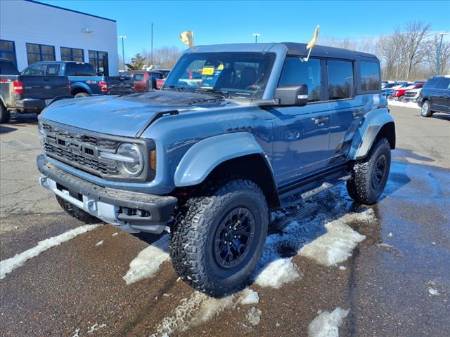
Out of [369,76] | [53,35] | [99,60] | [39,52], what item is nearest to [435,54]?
[99,60]

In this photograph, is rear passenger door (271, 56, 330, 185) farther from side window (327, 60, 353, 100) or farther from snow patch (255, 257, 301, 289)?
snow patch (255, 257, 301, 289)

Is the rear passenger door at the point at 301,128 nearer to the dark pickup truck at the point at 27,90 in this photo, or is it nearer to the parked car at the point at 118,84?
the dark pickup truck at the point at 27,90

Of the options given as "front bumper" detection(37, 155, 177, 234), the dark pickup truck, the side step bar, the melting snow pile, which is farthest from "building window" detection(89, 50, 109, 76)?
the melting snow pile

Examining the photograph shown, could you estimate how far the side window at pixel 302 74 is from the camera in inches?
146

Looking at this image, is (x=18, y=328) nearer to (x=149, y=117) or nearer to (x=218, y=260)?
(x=218, y=260)

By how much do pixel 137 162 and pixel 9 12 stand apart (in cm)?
2319

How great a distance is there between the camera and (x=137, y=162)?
2615 mm

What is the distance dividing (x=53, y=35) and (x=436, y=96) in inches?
862

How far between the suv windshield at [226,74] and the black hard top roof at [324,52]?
267 millimetres

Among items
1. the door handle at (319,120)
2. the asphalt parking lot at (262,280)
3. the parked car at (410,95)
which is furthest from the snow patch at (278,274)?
the parked car at (410,95)

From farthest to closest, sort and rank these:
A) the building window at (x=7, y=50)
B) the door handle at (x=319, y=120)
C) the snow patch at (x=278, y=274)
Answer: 1. the building window at (x=7, y=50)
2. the door handle at (x=319, y=120)
3. the snow patch at (x=278, y=274)

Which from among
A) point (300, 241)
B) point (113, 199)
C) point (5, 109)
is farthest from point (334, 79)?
point (5, 109)

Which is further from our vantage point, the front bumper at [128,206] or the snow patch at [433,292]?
the snow patch at [433,292]

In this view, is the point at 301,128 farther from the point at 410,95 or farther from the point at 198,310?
the point at 410,95
